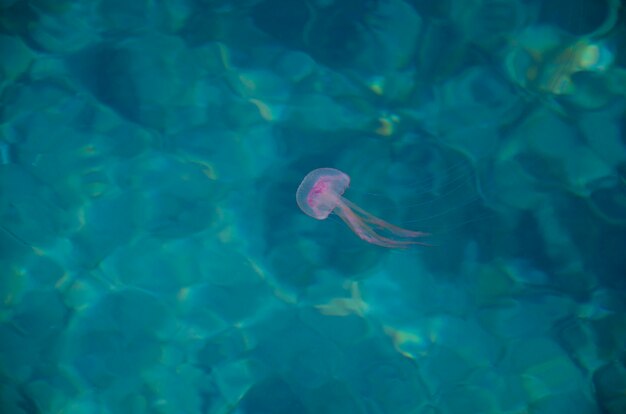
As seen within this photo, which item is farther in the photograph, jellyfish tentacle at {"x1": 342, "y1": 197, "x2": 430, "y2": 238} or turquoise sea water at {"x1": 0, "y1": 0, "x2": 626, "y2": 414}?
jellyfish tentacle at {"x1": 342, "y1": 197, "x2": 430, "y2": 238}

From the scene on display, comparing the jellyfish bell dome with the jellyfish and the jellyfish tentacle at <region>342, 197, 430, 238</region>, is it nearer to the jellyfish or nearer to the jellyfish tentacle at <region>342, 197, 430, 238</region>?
the jellyfish

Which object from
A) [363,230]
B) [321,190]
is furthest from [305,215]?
[363,230]

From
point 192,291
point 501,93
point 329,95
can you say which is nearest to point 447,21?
point 501,93

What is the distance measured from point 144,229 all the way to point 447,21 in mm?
2532

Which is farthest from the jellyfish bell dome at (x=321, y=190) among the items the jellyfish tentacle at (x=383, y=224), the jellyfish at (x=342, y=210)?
the jellyfish tentacle at (x=383, y=224)

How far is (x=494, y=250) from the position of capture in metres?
3.02

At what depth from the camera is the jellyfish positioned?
295 centimetres

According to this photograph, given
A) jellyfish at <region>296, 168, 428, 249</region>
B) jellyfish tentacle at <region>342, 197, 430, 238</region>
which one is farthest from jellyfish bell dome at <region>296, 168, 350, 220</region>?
jellyfish tentacle at <region>342, 197, 430, 238</region>

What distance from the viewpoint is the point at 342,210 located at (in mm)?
3029

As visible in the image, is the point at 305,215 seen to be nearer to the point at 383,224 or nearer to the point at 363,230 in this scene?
the point at 363,230

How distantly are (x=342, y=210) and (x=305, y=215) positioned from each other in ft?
0.87

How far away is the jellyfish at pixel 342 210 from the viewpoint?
2949mm

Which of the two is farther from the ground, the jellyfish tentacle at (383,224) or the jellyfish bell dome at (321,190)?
the jellyfish bell dome at (321,190)

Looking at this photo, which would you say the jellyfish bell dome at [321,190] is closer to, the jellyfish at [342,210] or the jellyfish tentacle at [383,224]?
the jellyfish at [342,210]
